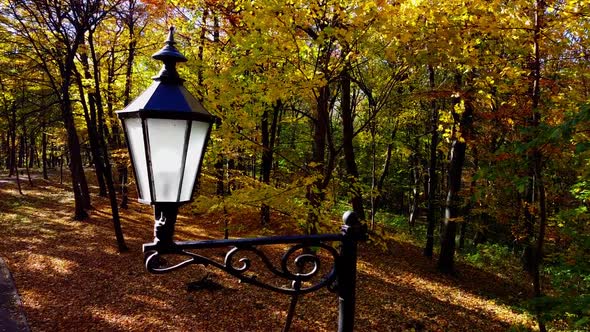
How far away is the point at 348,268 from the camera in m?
2.16

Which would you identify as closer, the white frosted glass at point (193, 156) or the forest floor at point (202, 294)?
the white frosted glass at point (193, 156)

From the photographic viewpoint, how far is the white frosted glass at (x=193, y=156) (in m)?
1.84

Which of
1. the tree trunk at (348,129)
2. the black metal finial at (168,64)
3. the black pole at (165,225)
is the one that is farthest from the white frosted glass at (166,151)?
the tree trunk at (348,129)

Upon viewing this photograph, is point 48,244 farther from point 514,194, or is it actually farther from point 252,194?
point 514,194

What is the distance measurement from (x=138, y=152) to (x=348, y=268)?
1337 mm

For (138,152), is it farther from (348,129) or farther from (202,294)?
(202,294)

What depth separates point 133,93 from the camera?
1720 cm

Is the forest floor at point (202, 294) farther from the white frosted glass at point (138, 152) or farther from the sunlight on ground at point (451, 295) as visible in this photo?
the white frosted glass at point (138, 152)

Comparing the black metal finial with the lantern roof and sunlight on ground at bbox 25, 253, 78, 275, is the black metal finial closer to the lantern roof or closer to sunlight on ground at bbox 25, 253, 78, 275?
the lantern roof

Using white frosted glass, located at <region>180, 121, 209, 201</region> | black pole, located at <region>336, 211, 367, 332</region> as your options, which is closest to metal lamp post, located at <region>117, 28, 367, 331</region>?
white frosted glass, located at <region>180, 121, 209, 201</region>

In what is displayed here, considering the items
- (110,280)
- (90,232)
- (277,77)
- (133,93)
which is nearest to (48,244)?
(90,232)

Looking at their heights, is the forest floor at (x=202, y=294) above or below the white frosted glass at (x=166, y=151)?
below

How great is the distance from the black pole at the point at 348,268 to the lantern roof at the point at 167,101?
3.30 ft

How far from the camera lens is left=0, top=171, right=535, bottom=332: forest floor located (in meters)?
8.47
